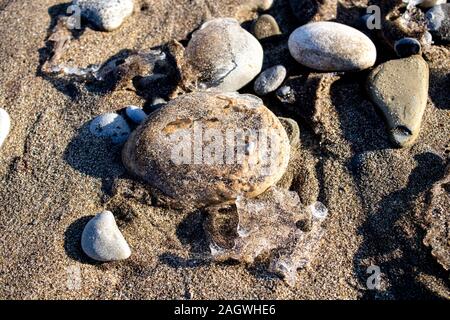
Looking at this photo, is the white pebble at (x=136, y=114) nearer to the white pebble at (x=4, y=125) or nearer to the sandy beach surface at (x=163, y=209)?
the sandy beach surface at (x=163, y=209)

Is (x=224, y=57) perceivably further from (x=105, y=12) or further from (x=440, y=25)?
(x=440, y=25)

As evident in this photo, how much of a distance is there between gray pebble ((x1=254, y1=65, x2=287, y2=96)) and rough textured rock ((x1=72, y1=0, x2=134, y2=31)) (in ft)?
3.76

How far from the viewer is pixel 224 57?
3.61 metres

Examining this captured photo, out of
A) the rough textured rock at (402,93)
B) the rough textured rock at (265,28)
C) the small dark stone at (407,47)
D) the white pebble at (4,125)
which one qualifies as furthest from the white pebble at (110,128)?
the small dark stone at (407,47)

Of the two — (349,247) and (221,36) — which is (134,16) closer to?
(221,36)

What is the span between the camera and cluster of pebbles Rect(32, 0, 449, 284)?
3041 mm

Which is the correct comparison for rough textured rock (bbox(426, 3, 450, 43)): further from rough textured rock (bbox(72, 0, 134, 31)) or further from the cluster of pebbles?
rough textured rock (bbox(72, 0, 134, 31))

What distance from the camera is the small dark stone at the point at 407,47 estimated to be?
12.0 feet

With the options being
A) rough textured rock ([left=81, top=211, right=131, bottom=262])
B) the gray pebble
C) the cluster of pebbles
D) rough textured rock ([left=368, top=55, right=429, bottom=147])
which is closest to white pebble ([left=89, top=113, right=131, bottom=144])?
the cluster of pebbles

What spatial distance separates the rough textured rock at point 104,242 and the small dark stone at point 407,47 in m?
2.22

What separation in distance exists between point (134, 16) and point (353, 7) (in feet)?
5.41

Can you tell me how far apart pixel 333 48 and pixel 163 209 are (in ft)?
5.02

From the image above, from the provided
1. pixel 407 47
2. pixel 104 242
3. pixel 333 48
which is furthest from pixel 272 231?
pixel 407 47
